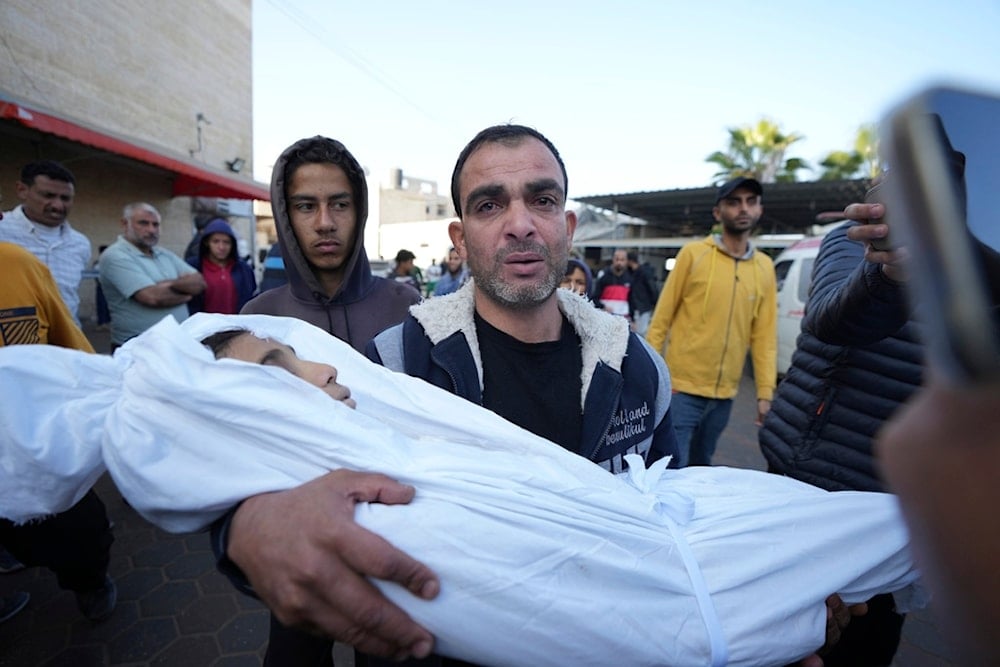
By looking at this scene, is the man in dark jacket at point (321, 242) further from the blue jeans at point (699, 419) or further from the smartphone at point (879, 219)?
the blue jeans at point (699, 419)

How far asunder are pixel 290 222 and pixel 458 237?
101 cm

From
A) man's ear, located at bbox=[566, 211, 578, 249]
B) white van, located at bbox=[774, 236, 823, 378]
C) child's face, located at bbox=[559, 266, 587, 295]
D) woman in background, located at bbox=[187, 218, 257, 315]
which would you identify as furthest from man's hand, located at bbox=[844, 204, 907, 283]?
white van, located at bbox=[774, 236, 823, 378]

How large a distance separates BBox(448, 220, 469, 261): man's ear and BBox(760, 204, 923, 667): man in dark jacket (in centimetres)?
135

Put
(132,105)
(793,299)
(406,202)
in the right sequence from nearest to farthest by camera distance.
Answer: (793,299), (132,105), (406,202)

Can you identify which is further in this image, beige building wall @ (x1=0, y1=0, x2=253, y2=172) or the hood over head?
beige building wall @ (x1=0, y1=0, x2=253, y2=172)

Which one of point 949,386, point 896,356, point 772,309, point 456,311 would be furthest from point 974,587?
point 772,309

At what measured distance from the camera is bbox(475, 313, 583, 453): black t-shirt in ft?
5.02

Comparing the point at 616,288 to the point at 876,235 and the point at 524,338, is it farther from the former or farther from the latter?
the point at 876,235

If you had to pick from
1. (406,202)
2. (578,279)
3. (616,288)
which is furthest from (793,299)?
(406,202)

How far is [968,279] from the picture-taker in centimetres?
38

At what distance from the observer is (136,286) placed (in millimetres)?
3703

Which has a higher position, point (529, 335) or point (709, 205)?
point (709, 205)

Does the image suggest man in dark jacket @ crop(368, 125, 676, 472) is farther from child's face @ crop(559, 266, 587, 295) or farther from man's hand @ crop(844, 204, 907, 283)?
child's face @ crop(559, 266, 587, 295)

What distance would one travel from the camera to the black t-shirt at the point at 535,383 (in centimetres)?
153
